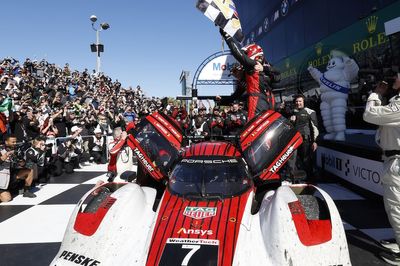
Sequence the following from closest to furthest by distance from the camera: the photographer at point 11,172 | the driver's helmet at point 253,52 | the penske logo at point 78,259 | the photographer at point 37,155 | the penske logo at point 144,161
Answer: the penske logo at point 78,259 < the penske logo at point 144,161 < the driver's helmet at point 253,52 < the photographer at point 11,172 < the photographer at point 37,155

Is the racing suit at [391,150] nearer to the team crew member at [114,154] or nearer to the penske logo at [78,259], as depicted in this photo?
the penske logo at [78,259]

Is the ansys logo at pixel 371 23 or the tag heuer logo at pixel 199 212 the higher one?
the ansys logo at pixel 371 23

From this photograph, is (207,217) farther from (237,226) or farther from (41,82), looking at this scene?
(41,82)

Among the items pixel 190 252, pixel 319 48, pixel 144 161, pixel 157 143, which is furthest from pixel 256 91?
pixel 319 48

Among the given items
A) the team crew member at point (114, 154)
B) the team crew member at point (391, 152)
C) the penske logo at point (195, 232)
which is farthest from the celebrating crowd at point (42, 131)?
the team crew member at point (391, 152)

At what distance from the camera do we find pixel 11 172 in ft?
18.9

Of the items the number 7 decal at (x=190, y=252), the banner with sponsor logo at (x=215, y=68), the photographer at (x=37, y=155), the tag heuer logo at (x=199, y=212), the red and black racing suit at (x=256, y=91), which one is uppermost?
the banner with sponsor logo at (x=215, y=68)

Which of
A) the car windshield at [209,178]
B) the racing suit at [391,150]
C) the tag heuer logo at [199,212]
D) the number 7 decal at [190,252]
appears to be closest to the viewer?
the number 7 decal at [190,252]

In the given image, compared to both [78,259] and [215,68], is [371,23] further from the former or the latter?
[215,68]

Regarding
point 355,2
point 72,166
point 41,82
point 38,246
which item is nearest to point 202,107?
point 72,166

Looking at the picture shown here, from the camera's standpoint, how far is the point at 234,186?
282cm

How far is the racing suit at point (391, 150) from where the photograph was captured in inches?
118

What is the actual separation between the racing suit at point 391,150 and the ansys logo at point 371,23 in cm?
455

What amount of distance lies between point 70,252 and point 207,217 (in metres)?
0.97
